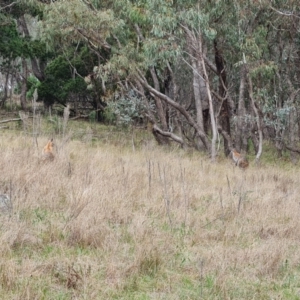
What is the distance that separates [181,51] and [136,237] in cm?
824

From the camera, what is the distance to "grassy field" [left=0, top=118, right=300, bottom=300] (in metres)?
3.81

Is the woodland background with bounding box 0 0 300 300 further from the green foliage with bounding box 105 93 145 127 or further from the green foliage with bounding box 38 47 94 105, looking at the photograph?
the green foliage with bounding box 38 47 94 105

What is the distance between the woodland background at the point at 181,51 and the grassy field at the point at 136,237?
5.15 m

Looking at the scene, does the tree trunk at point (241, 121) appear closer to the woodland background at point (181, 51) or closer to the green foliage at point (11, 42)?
the woodland background at point (181, 51)

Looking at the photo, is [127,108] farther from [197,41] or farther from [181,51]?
[197,41]

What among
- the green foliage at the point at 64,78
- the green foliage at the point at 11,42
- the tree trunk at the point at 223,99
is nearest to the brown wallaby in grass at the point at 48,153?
the tree trunk at the point at 223,99

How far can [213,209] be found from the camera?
623cm

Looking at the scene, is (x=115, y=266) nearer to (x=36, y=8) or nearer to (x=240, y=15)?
(x=240, y=15)

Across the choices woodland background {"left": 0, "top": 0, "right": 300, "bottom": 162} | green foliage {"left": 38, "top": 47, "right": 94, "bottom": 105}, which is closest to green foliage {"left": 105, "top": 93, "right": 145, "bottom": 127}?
woodland background {"left": 0, "top": 0, "right": 300, "bottom": 162}

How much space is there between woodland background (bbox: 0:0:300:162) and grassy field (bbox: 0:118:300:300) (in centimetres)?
515

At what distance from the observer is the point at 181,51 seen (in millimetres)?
→ 12219

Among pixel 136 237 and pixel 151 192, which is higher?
pixel 151 192

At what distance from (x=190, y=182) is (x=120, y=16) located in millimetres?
7167

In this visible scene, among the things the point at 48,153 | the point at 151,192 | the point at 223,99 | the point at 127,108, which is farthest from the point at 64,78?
the point at 151,192
